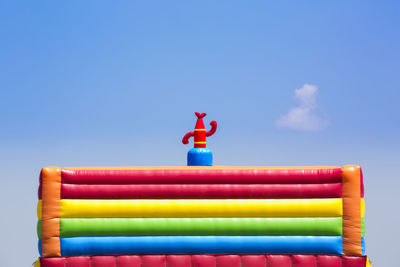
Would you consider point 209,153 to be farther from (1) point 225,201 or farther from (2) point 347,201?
(2) point 347,201

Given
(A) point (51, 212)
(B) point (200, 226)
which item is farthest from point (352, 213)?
(A) point (51, 212)

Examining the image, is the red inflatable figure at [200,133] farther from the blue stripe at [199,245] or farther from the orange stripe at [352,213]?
the orange stripe at [352,213]

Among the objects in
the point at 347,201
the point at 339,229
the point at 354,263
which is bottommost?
the point at 354,263

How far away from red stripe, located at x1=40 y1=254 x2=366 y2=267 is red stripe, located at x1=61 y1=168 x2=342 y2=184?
1.24 meters

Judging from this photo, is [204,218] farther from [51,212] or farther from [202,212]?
[51,212]

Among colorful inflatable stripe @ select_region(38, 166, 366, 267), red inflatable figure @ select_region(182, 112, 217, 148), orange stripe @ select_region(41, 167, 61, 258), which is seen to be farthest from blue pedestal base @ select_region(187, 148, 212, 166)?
orange stripe @ select_region(41, 167, 61, 258)

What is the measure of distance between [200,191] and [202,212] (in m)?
0.35

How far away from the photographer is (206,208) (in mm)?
6895

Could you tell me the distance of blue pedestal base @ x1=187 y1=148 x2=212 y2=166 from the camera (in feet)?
25.7

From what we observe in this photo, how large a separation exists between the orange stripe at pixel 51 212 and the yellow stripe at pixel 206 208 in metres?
0.15

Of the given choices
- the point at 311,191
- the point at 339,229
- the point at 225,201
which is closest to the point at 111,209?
the point at 225,201

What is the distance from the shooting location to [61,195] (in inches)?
275

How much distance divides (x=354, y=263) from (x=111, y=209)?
4.13 meters

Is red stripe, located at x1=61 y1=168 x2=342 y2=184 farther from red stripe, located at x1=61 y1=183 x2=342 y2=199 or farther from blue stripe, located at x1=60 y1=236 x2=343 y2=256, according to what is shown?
blue stripe, located at x1=60 y1=236 x2=343 y2=256
